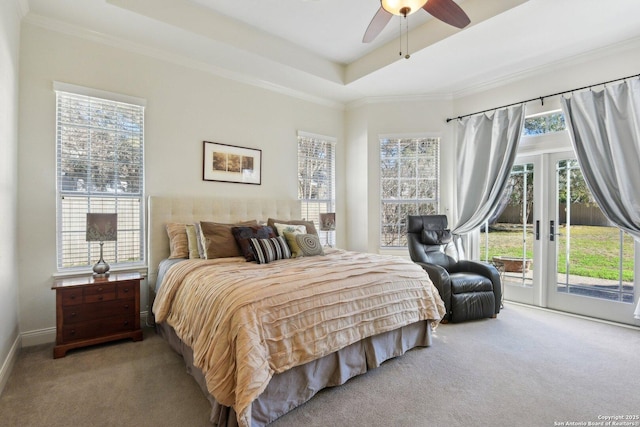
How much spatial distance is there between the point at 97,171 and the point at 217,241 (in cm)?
144

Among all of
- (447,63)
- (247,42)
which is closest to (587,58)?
(447,63)

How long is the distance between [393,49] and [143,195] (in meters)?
3.41

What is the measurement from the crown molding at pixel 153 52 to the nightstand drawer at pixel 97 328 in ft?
9.11

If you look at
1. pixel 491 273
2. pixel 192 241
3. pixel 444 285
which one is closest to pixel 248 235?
pixel 192 241

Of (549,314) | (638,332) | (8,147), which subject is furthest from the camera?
(549,314)

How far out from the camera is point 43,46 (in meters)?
2.90

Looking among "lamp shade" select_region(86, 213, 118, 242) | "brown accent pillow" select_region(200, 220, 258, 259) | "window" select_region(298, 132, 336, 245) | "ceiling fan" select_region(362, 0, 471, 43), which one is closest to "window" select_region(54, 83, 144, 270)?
"lamp shade" select_region(86, 213, 118, 242)

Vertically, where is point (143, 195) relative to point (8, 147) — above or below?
below

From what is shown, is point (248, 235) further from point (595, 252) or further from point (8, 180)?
point (595, 252)

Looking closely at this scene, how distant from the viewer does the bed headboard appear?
11.0 ft

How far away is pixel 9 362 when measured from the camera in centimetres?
234

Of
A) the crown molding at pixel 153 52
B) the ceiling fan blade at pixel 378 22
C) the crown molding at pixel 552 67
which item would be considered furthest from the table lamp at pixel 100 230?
the crown molding at pixel 552 67

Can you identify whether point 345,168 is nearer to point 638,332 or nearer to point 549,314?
point 549,314

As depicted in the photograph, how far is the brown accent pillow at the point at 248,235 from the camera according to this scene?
303cm
